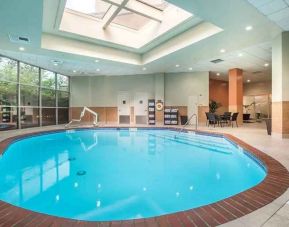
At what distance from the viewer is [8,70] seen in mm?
8898

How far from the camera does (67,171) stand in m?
3.88

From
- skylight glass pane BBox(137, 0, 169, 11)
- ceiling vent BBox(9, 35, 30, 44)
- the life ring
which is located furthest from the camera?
the life ring

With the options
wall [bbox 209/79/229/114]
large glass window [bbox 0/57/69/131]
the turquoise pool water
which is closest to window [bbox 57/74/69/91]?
large glass window [bbox 0/57/69/131]

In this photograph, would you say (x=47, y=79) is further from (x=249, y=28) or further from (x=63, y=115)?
(x=249, y=28)

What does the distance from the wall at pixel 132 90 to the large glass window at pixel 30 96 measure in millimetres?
883

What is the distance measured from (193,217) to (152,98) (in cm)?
1140

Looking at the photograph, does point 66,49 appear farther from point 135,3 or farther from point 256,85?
point 256,85

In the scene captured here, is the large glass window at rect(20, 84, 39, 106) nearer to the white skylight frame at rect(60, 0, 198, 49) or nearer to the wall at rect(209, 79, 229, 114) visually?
the white skylight frame at rect(60, 0, 198, 49)

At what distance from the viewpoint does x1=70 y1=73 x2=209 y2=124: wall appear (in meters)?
12.2

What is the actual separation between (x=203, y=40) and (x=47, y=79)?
9243 millimetres

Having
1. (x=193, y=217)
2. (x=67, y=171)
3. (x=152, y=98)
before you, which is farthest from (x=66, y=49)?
(x=193, y=217)

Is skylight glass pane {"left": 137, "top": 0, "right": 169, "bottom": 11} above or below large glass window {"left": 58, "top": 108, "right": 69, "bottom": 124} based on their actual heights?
above

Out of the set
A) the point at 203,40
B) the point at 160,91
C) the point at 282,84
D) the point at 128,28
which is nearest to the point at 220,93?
the point at 160,91

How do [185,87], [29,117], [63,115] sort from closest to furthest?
[29,117] < [185,87] < [63,115]
